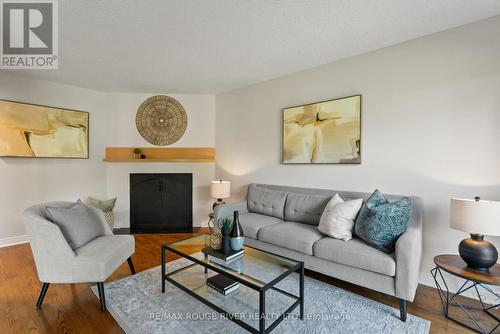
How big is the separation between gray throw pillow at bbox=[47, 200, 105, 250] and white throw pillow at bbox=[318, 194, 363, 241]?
2238mm

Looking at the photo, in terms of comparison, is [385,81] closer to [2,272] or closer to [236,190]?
[236,190]

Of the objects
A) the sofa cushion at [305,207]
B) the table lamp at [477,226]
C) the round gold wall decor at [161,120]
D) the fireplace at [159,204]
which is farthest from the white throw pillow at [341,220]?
the round gold wall decor at [161,120]

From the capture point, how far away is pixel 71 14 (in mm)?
1934

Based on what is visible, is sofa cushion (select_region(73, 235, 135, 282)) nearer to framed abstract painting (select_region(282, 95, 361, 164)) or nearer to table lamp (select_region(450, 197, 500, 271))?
framed abstract painting (select_region(282, 95, 361, 164))

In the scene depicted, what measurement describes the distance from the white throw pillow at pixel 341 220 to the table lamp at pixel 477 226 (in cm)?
73

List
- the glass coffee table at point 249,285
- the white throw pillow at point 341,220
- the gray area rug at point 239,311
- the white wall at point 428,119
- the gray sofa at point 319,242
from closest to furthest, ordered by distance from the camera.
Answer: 1. the glass coffee table at point 249,285
2. the gray area rug at point 239,311
3. the gray sofa at point 319,242
4. the white wall at point 428,119
5. the white throw pillow at point 341,220

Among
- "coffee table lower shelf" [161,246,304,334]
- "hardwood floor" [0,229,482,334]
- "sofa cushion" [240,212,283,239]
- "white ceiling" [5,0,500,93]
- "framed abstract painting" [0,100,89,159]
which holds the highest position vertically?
"white ceiling" [5,0,500,93]

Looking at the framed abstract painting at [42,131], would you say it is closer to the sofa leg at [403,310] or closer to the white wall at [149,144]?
the white wall at [149,144]

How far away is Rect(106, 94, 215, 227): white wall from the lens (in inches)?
160

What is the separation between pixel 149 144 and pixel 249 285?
137 inches

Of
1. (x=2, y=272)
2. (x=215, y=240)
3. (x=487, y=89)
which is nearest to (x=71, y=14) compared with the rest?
(x=215, y=240)

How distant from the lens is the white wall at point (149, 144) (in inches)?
160

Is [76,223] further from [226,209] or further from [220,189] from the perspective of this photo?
[220,189]

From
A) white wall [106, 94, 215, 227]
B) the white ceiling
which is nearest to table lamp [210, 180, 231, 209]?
white wall [106, 94, 215, 227]
